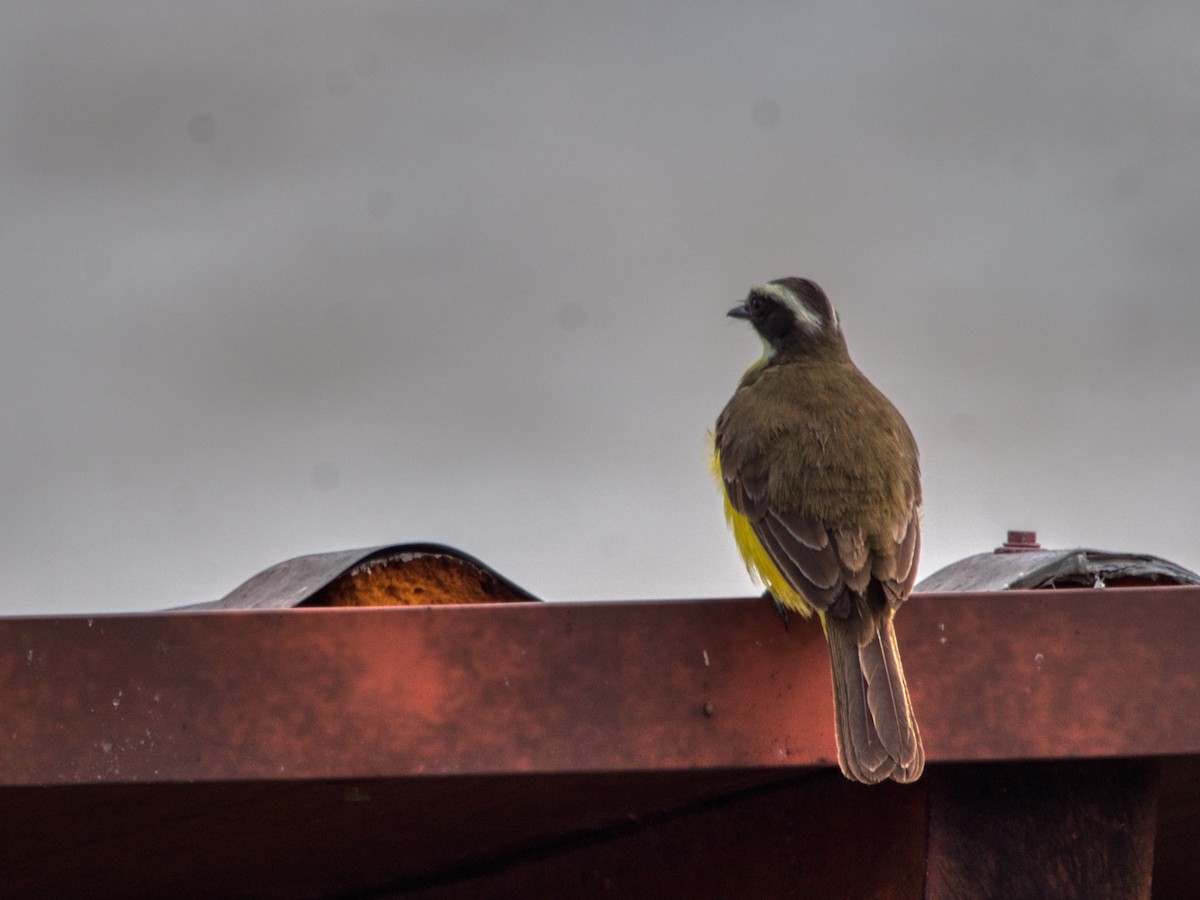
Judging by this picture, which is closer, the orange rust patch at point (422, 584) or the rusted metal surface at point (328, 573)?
the rusted metal surface at point (328, 573)

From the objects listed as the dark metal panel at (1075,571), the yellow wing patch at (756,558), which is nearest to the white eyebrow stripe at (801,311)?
the yellow wing patch at (756,558)

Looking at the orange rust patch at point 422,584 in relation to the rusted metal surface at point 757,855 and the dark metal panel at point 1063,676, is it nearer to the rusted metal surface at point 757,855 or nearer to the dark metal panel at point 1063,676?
the rusted metal surface at point 757,855

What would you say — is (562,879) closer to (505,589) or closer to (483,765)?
(505,589)

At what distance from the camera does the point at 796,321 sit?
538 centimetres

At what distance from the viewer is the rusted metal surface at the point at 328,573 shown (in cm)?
284

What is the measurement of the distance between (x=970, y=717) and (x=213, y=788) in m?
1.30

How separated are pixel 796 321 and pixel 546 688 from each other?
3.20 m

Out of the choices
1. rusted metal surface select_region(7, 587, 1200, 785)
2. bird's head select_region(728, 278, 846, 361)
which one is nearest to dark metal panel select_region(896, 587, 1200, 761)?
rusted metal surface select_region(7, 587, 1200, 785)

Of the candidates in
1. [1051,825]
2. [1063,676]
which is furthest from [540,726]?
[1051,825]

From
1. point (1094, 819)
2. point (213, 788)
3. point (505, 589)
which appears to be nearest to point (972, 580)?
point (1094, 819)

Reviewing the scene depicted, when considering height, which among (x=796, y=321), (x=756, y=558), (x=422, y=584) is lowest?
(x=422, y=584)

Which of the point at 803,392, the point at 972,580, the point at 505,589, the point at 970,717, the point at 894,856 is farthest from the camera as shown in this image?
the point at 803,392

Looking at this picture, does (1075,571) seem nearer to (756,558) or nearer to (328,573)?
(756,558)

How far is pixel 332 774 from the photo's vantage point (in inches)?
91.8
